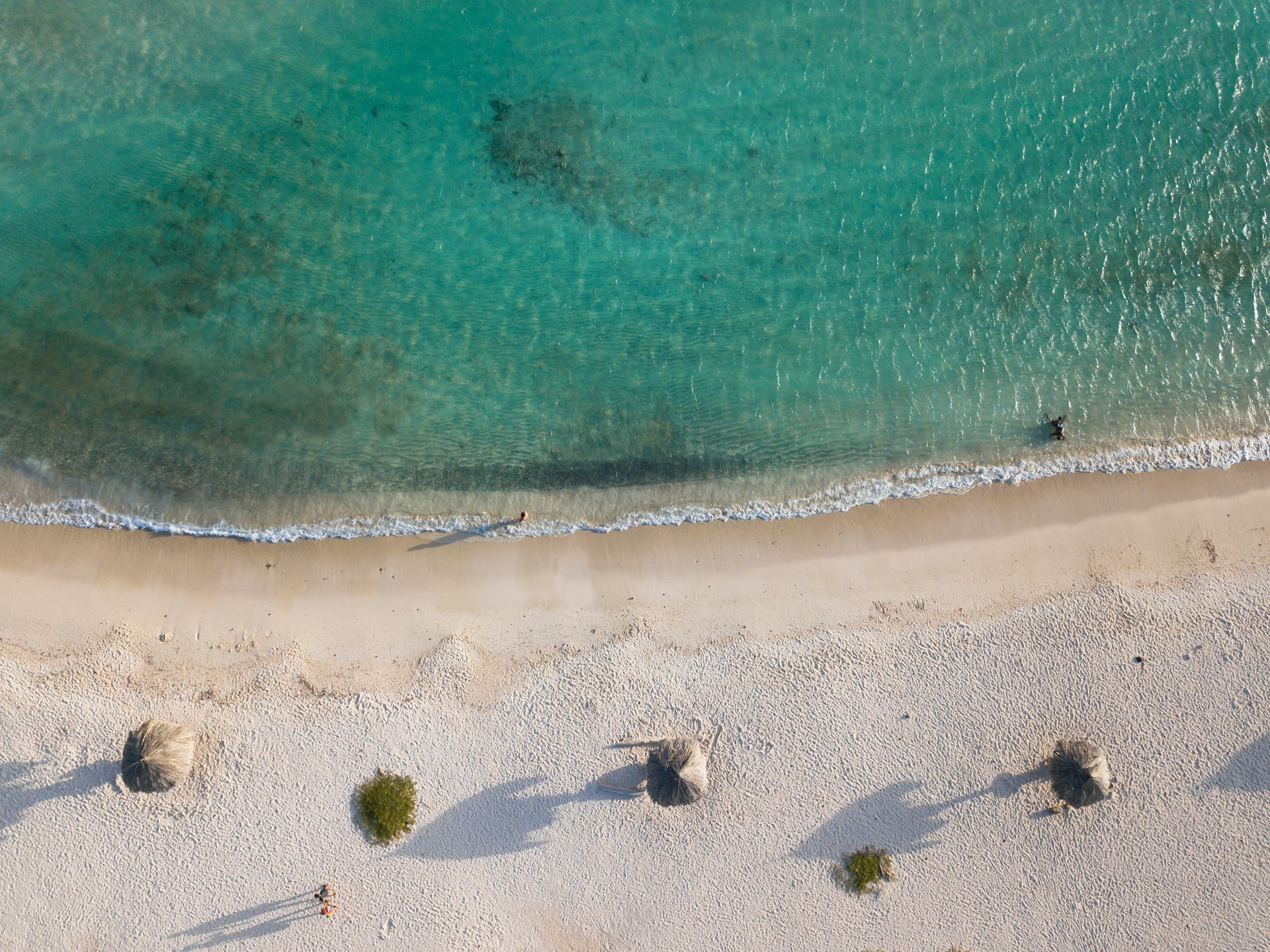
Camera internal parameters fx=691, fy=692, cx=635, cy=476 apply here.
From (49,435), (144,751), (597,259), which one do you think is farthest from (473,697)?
(49,435)

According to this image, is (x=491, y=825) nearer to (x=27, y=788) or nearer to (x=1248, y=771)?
(x=27, y=788)

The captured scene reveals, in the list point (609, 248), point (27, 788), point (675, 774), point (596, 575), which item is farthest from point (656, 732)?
point (27, 788)

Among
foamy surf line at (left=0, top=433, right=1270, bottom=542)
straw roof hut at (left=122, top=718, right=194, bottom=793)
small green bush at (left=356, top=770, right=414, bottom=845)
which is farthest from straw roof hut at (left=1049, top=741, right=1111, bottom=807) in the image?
straw roof hut at (left=122, top=718, right=194, bottom=793)

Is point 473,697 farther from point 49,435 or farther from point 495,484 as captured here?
point 49,435

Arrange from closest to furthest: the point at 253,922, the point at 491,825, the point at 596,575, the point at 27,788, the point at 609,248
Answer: the point at 253,922, the point at 27,788, the point at 491,825, the point at 596,575, the point at 609,248

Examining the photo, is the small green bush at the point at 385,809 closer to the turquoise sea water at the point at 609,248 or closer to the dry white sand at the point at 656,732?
the dry white sand at the point at 656,732

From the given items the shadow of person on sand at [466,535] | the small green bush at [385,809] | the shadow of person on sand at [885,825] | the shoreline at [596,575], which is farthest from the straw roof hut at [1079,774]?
the small green bush at [385,809]
